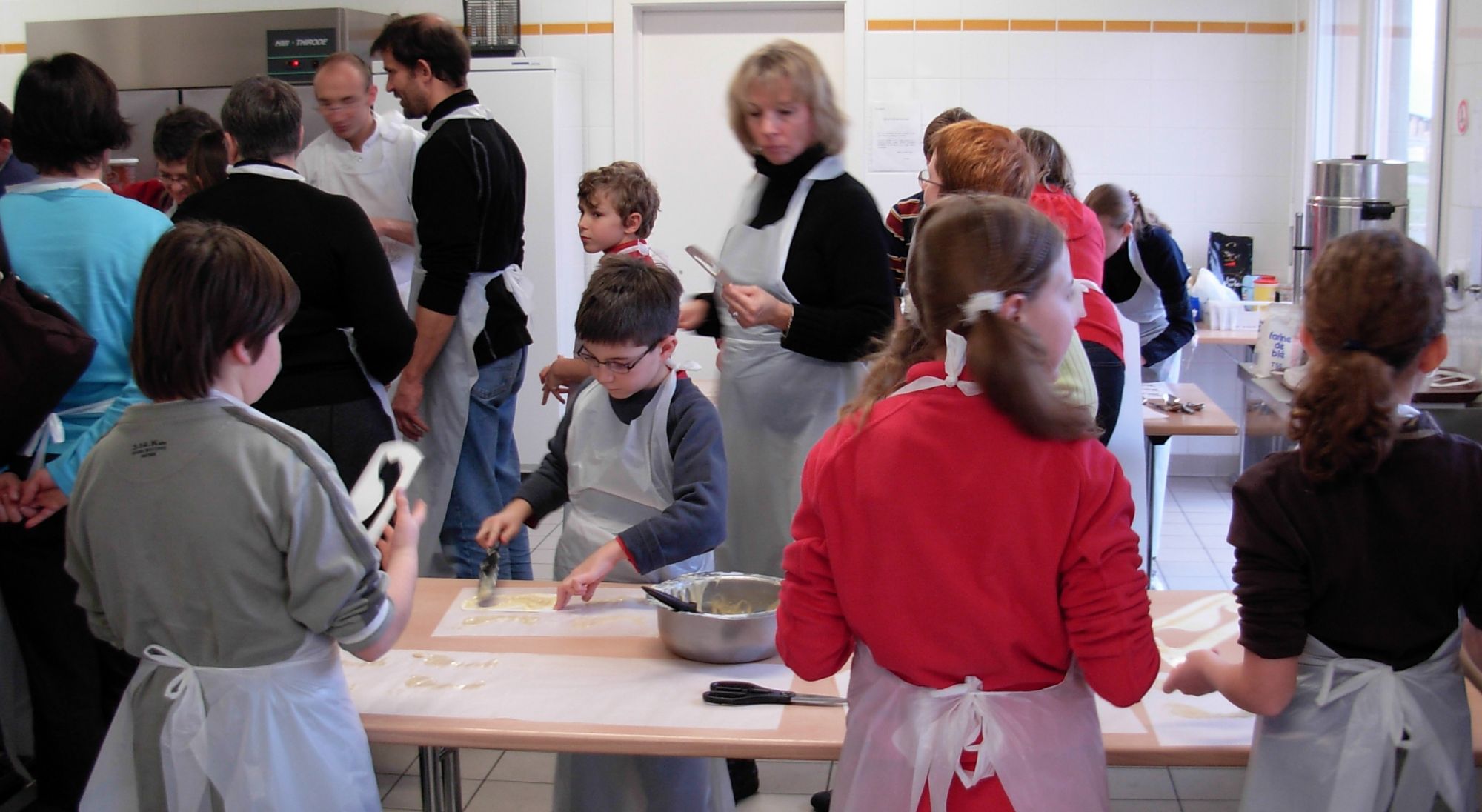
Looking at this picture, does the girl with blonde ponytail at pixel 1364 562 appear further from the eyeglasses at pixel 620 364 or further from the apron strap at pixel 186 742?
the apron strap at pixel 186 742

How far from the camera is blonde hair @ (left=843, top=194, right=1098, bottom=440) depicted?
1.22 meters

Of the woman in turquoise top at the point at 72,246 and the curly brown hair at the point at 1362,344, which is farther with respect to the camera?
the woman in turquoise top at the point at 72,246

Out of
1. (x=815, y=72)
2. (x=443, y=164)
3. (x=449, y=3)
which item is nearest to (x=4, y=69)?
(x=449, y=3)

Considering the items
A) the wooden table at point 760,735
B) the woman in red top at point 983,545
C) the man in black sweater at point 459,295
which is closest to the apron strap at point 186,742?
the wooden table at point 760,735

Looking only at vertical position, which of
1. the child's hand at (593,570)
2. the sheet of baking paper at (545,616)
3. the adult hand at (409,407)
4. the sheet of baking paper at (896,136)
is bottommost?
the sheet of baking paper at (545,616)

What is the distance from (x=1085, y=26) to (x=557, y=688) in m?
4.62

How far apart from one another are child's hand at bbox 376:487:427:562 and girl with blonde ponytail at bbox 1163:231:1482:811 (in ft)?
3.33

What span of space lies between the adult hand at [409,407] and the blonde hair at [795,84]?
1.07 metres

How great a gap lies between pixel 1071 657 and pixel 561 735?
2.05 feet

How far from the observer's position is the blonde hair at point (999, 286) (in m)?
1.22

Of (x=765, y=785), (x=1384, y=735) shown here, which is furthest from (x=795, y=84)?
(x=765, y=785)

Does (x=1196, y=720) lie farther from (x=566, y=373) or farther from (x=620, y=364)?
(x=566, y=373)

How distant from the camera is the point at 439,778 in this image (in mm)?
1834

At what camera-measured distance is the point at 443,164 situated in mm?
2803
